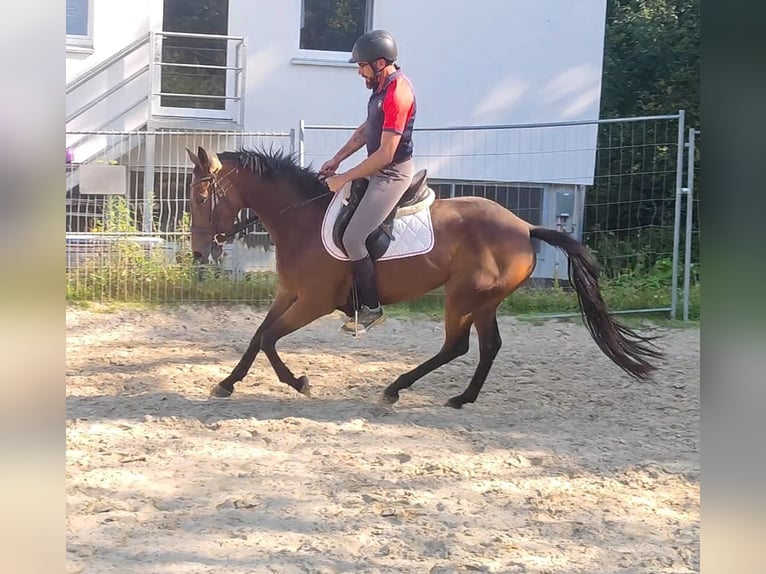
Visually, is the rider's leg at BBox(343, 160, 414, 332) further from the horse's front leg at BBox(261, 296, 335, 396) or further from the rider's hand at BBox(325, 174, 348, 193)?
the horse's front leg at BBox(261, 296, 335, 396)

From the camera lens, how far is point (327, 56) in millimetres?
9852

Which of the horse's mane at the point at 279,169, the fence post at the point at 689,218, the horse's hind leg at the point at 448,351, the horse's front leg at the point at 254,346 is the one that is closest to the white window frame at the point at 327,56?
the fence post at the point at 689,218

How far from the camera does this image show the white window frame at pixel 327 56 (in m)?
9.62

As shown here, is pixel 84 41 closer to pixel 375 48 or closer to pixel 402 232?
pixel 375 48

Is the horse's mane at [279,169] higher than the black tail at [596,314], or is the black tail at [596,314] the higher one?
the horse's mane at [279,169]

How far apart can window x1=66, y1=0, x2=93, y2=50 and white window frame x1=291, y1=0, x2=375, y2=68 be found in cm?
234

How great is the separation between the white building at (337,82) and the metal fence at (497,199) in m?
0.03

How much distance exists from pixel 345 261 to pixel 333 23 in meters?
6.20

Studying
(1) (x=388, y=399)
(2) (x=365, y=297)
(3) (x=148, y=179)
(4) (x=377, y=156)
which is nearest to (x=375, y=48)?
(4) (x=377, y=156)

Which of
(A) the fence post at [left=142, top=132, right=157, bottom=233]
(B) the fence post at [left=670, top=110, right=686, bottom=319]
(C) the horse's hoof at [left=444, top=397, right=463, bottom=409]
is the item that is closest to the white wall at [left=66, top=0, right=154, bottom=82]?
(A) the fence post at [left=142, top=132, right=157, bottom=233]

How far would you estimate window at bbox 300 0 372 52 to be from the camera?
9.99 meters

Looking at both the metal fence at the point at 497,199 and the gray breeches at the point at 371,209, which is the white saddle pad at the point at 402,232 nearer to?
the gray breeches at the point at 371,209
